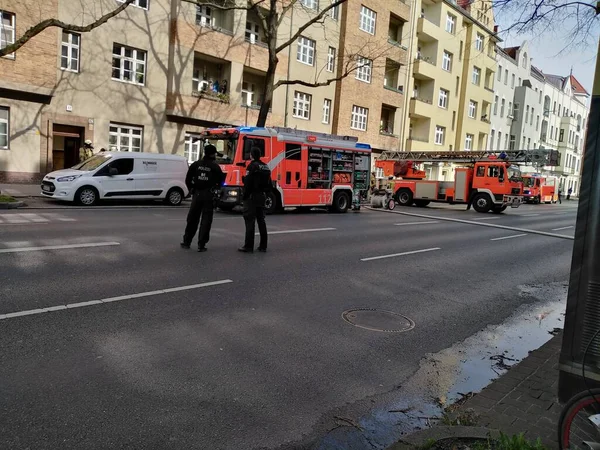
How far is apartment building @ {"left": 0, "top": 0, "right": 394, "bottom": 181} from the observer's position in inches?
788

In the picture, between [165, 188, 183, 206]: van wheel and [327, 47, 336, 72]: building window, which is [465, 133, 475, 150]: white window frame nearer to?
[327, 47, 336, 72]: building window

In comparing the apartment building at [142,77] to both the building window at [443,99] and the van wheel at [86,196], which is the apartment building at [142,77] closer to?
the van wheel at [86,196]

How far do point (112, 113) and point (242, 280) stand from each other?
18231 millimetres

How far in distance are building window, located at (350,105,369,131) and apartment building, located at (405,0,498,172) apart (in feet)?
21.0

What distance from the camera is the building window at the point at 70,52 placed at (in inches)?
827

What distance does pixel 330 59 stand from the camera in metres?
33.0

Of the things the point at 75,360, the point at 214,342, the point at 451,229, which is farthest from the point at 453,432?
→ the point at 451,229

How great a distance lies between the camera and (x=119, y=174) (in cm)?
1667

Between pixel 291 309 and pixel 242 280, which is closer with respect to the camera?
pixel 291 309

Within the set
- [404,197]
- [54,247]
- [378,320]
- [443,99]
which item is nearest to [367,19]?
[443,99]

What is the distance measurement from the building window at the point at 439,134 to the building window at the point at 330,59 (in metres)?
15.5

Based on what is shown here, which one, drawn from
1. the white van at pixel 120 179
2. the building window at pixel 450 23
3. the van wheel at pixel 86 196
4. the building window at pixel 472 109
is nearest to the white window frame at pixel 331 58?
the building window at pixel 450 23

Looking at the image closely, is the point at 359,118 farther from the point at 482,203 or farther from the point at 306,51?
the point at 482,203

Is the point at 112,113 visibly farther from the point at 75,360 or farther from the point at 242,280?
the point at 75,360
